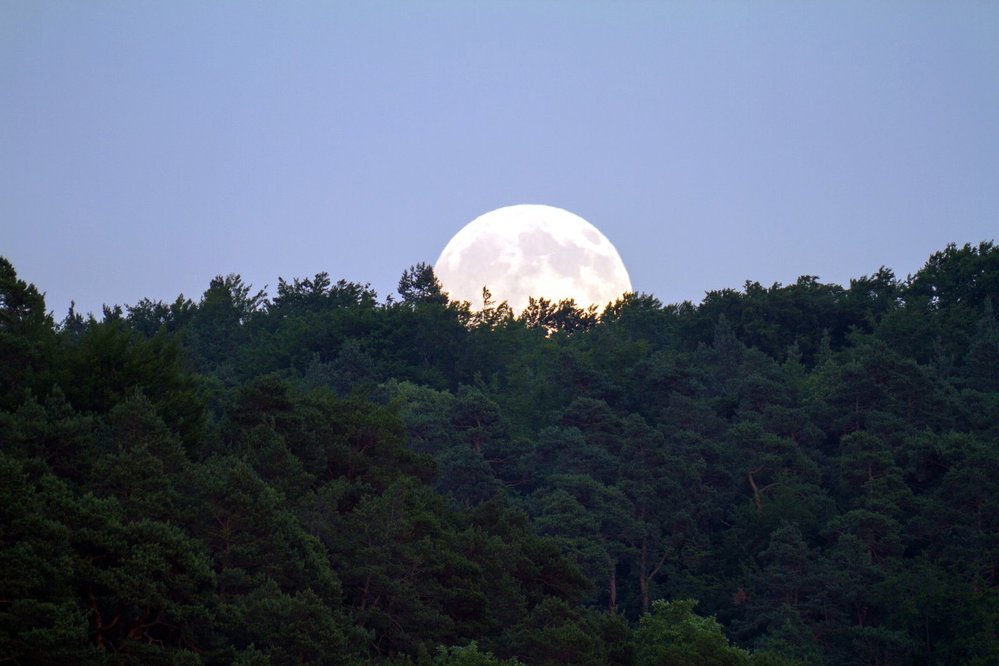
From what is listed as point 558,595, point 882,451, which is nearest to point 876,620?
point 882,451

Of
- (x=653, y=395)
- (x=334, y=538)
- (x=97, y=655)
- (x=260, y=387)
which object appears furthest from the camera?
(x=653, y=395)

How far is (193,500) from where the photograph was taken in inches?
1267

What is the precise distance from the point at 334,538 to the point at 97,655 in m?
10.3

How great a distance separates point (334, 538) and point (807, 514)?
22.7 meters

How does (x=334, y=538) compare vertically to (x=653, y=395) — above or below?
below

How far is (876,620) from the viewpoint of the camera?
163 feet

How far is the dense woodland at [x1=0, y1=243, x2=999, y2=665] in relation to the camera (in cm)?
3014

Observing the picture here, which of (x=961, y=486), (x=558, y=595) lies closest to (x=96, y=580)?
(x=558, y=595)

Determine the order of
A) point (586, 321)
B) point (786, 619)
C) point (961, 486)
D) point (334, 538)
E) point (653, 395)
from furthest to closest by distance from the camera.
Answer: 1. point (586, 321)
2. point (653, 395)
3. point (961, 486)
4. point (786, 619)
5. point (334, 538)

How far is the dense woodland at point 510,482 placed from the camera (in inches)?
1187

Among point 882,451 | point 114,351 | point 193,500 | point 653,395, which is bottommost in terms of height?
point 193,500

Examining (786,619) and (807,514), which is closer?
(786,619)

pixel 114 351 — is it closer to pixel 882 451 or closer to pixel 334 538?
pixel 334 538

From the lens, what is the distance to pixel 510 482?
2338 inches
